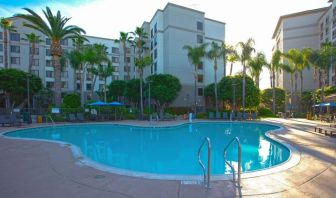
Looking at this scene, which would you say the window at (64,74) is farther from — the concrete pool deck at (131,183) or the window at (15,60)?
the concrete pool deck at (131,183)

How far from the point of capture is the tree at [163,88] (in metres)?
30.9

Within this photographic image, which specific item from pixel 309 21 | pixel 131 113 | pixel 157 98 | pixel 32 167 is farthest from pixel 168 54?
pixel 309 21

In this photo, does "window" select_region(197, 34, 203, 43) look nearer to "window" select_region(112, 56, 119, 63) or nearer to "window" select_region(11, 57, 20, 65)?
"window" select_region(112, 56, 119, 63)

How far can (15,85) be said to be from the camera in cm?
3056

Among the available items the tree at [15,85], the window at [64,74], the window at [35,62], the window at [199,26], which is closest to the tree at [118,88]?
the tree at [15,85]

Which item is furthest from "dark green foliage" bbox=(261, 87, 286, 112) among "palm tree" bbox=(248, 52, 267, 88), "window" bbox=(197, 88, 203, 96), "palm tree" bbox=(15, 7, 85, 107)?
"palm tree" bbox=(15, 7, 85, 107)

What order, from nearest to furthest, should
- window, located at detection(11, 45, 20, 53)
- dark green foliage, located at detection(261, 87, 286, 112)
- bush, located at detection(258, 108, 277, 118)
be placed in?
bush, located at detection(258, 108, 277, 118), dark green foliage, located at detection(261, 87, 286, 112), window, located at detection(11, 45, 20, 53)

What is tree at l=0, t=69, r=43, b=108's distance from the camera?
3011cm

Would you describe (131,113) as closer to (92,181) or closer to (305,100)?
(92,181)

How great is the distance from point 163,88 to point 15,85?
21284 mm

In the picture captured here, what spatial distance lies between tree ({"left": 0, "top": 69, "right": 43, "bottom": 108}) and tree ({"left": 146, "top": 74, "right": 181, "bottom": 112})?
60.3 ft

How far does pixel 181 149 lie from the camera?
1135cm

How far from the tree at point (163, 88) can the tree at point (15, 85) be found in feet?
60.3

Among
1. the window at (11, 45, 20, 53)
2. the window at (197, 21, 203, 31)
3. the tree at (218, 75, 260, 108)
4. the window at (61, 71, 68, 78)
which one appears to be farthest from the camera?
the window at (61, 71, 68, 78)
